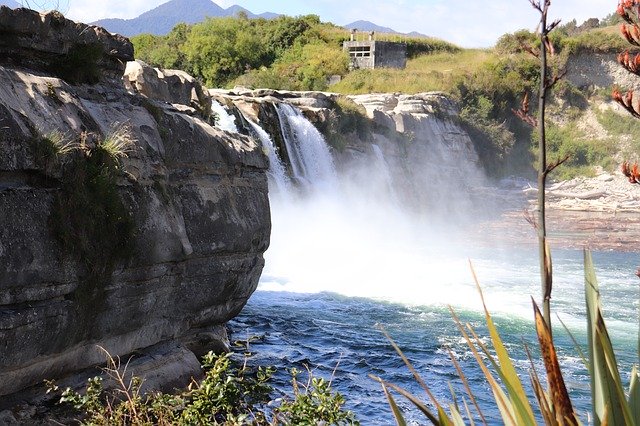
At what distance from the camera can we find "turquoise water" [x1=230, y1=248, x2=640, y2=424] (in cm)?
937

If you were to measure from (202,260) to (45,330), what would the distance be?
219cm

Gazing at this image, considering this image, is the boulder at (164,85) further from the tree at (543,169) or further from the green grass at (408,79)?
the green grass at (408,79)

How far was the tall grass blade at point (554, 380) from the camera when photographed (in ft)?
5.35

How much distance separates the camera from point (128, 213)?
6.97 metres

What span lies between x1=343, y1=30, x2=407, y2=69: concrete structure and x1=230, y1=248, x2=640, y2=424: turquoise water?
21.1 meters

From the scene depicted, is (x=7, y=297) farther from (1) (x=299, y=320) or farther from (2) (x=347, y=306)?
(2) (x=347, y=306)

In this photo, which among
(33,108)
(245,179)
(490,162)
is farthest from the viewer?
(490,162)

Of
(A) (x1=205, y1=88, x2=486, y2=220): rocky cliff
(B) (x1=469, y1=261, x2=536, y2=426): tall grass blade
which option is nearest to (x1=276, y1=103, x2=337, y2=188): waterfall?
(A) (x1=205, y1=88, x2=486, y2=220): rocky cliff

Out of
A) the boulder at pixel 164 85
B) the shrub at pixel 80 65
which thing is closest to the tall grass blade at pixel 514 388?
the shrub at pixel 80 65

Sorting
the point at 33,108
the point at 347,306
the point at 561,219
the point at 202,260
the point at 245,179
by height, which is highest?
the point at 33,108

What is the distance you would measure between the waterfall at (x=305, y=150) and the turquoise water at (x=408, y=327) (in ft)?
14.6

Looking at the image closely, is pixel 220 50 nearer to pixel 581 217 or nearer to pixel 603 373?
pixel 581 217

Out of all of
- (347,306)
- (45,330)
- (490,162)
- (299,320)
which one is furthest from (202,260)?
(490,162)

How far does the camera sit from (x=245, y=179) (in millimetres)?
9133
